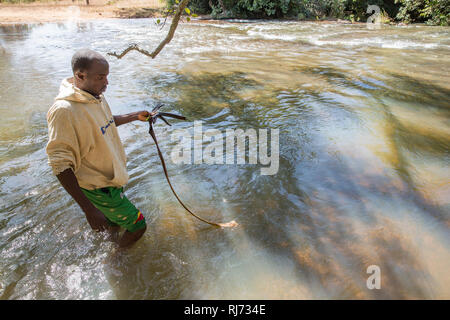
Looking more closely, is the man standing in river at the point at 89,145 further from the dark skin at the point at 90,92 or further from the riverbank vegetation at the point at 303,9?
the riverbank vegetation at the point at 303,9

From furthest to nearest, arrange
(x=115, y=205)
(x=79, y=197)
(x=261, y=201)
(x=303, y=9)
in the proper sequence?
(x=303, y=9)
(x=261, y=201)
(x=115, y=205)
(x=79, y=197)

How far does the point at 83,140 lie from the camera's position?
1.98 m

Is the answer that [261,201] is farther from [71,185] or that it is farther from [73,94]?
[73,94]

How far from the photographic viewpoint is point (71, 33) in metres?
16.2

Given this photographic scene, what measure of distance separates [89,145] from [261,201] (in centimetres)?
202

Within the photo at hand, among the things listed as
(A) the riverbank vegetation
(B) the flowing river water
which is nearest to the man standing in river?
(B) the flowing river water

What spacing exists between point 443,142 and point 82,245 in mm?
5258

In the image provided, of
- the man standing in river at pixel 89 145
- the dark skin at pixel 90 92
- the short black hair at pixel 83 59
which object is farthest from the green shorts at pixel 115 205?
the short black hair at pixel 83 59

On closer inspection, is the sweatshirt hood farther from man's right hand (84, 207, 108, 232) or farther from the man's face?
man's right hand (84, 207, 108, 232)

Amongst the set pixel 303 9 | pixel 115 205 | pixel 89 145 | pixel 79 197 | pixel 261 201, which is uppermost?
pixel 303 9

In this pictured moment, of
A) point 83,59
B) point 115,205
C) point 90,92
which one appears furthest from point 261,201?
point 83,59

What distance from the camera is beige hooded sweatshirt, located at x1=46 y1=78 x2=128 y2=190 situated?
6.07 ft

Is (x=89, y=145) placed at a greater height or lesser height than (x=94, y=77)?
lesser

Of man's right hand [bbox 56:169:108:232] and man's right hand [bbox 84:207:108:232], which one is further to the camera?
man's right hand [bbox 84:207:108:232]
